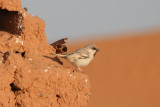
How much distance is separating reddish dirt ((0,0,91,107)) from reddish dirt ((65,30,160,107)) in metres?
16.5

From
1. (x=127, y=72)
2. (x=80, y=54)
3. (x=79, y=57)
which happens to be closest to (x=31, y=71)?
(x=79, y=57)

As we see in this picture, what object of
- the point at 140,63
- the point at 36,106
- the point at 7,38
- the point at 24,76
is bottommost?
the point at 36,106

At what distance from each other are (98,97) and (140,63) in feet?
23.2

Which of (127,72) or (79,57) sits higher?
(127,72)

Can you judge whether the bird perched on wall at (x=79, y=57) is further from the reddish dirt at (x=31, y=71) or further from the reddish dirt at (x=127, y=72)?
the reddish dirt at (x=127, y=72)

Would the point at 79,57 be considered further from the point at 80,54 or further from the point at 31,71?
the point at 31,71

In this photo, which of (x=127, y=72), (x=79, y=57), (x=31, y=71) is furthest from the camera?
(x=127, y=72)

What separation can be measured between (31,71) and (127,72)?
24.1 meters

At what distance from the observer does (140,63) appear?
32.9 m

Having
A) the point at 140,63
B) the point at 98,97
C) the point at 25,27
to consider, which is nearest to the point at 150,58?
the point at 140,63

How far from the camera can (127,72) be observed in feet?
103

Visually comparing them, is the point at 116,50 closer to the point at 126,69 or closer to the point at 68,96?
the point at 126,69

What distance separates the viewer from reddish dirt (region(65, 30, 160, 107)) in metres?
25.8

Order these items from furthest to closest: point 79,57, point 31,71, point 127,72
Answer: point 127,72 < point 79,57 < point 31,71
